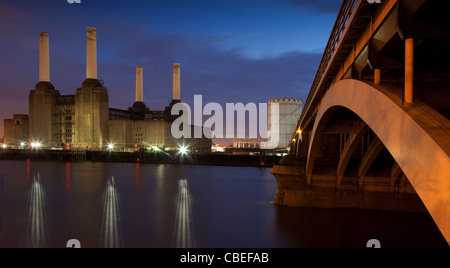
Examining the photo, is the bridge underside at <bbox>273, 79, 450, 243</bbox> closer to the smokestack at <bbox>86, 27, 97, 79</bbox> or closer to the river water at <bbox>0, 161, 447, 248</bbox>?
the river water at <bbox>0, 161, 447, 248</bbox>

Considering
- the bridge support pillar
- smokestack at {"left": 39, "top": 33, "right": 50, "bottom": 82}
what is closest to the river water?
the bridge support pillar

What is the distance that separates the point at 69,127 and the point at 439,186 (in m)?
107

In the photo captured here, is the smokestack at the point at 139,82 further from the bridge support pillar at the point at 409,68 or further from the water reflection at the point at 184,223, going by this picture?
the bridge support pillar at the point at 409,68

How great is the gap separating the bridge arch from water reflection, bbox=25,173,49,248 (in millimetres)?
16070

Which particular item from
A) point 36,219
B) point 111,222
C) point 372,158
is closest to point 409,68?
point 372,158

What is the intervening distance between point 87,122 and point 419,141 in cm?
9759

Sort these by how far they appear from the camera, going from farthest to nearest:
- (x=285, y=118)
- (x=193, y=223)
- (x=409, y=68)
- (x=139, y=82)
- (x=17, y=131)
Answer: (x=17, y=131) < (x=139, y=82) < (x=285, y=118) < (x=193, y=223) < (x=409, y=68)

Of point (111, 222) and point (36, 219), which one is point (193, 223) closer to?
point (111, 222)

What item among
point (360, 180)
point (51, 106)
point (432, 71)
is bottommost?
point (360, 180)

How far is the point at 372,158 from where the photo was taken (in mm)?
16359
